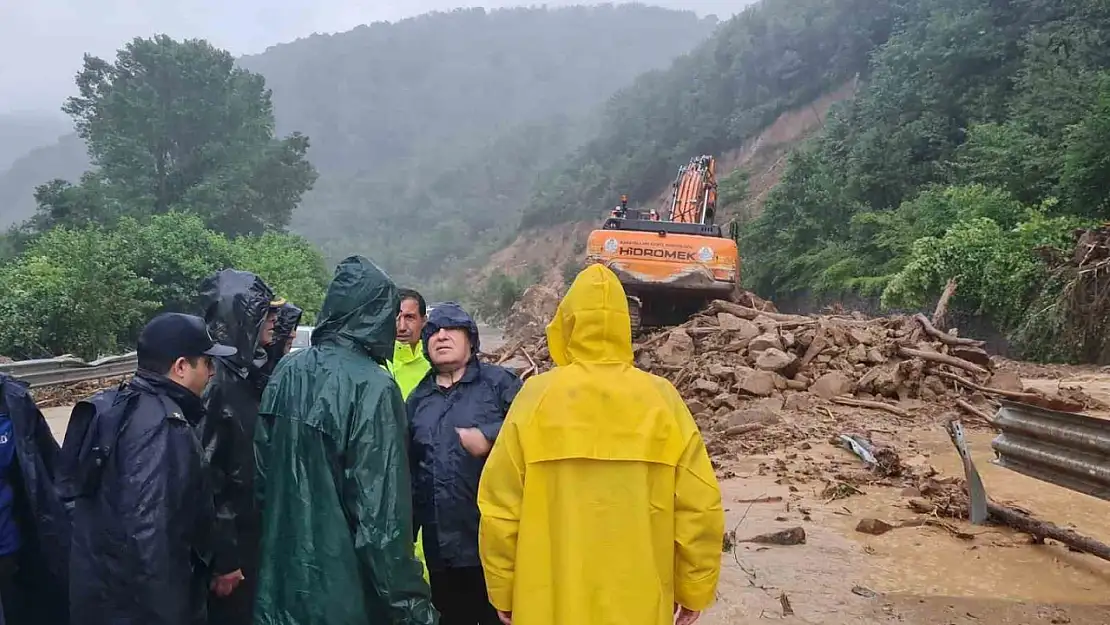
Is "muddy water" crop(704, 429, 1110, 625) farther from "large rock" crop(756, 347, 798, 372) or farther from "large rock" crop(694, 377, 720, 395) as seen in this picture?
"large rock" crop(756, 347, 798, 372)

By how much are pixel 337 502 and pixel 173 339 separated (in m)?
0.89

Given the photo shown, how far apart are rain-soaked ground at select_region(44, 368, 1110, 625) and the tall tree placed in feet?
104

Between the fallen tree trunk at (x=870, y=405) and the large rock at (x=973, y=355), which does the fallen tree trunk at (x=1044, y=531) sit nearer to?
the fallen tree trunk at (x=870, y=405)

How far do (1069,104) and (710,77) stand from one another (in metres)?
34.2

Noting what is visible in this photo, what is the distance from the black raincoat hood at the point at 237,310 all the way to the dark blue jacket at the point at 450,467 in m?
0.80

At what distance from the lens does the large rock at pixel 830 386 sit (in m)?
9.59

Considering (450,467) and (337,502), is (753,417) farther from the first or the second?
(337,502)

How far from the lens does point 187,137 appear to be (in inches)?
1433

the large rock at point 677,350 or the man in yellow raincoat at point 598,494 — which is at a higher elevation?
the man in yellow raincoat at point 598,494

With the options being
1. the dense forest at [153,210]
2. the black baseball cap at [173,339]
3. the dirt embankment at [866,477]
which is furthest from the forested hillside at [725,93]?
the black baseball cap at [173,339]

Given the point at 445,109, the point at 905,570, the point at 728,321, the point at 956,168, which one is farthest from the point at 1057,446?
the point at 445,109

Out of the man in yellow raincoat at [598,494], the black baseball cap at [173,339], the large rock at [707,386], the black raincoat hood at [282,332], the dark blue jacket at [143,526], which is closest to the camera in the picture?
the man in yellow raincoat at [598,494]

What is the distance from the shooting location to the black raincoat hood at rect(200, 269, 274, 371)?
3.32 m

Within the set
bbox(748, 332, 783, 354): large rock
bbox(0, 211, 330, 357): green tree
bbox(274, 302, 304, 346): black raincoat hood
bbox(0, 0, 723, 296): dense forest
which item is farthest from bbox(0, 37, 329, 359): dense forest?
bbox(0, 0, 723, 296): dense forest
